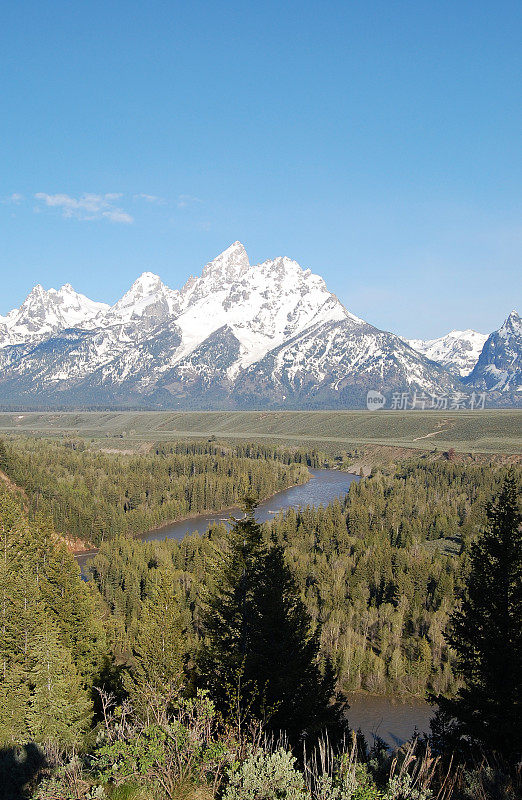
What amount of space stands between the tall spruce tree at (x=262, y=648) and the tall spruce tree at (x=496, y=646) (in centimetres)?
629

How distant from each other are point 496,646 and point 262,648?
10.7 metres

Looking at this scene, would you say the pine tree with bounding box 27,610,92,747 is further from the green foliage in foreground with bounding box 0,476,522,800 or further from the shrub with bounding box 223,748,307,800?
the shrub with bounding box 223,748,307,800

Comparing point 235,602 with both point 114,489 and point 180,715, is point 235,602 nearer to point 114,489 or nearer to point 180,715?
point 180,715

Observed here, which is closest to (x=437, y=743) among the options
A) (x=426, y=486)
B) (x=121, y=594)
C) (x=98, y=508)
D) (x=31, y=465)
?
(x=121, y=594)

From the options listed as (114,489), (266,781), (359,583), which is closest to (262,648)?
(266,781)

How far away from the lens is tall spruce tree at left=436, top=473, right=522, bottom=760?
21359 millimetres

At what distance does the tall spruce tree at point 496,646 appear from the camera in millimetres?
21359

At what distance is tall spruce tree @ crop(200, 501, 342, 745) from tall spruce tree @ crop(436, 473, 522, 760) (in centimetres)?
629

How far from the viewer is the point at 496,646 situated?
22688mm

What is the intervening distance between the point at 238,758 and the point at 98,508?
131965 mm

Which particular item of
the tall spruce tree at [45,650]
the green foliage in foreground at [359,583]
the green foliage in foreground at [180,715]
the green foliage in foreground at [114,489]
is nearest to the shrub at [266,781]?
the green foliage in foreground at [180,715]

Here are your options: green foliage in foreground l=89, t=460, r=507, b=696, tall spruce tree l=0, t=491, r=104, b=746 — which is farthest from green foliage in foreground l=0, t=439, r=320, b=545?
tall spruce tree l=0, t=491, r=104, b=746

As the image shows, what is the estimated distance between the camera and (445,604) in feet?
242

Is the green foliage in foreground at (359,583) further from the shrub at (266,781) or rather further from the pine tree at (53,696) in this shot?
the shrub at (266,781)
